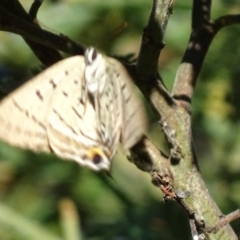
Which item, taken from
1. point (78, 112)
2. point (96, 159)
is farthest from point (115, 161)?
point (96, 159)

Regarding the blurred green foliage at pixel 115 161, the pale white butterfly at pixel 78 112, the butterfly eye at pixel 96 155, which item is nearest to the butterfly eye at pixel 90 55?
the pale white butterfly at pixel 78 112

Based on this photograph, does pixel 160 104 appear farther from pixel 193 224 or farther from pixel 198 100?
pixel 198 100

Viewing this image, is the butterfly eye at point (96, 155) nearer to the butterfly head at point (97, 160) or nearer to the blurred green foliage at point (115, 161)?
the butterfly head at point (97, 160)

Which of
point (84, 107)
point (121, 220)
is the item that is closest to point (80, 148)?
point (84, 107)

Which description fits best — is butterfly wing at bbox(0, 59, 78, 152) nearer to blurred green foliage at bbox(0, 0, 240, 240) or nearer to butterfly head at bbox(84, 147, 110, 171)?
butterfly head at bbox(84, 147, 110, 171)

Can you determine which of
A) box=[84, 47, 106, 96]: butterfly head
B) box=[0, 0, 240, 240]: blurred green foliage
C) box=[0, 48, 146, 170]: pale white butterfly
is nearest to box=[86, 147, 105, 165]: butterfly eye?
box=[0, 48, 146, 170]: pale white butterfly
